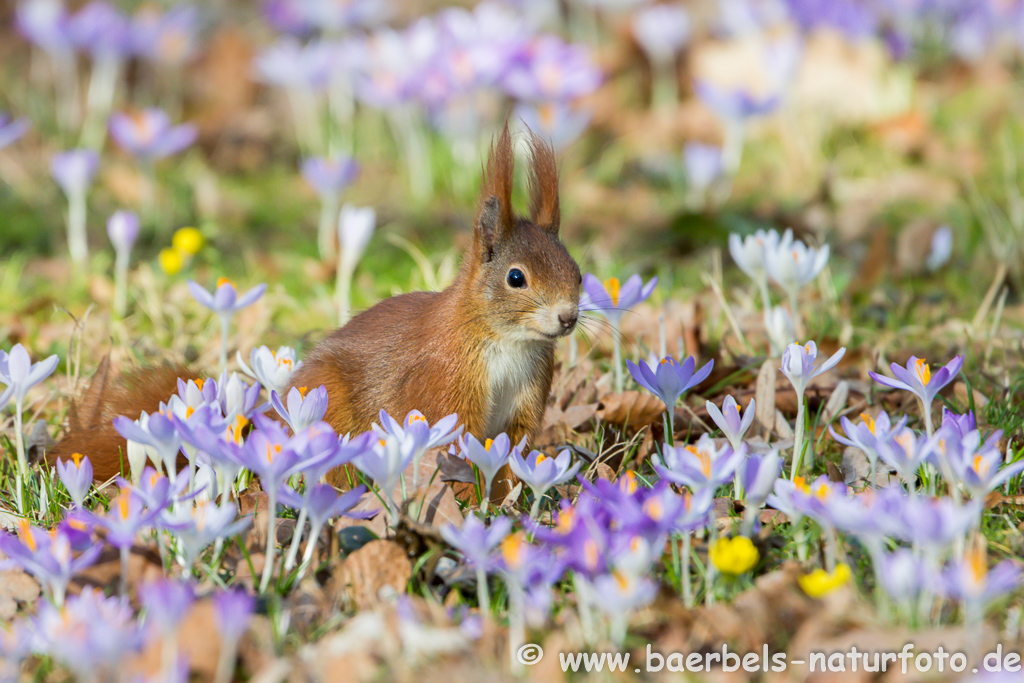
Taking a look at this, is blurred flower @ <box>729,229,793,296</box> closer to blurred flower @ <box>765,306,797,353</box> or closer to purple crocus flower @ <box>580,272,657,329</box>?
blurred flower @ <box>765,306,797,353</box>

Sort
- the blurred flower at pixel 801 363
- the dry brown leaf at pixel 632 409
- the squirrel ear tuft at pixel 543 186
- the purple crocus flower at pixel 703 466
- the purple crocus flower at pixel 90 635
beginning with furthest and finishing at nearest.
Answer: the dry brown leaf at pixel 632 409
the squirrel ear tuft at pixel 543 186
the blurred flower at pixel 801 363
the purple crocus flower at pixel 703 466
the purple crocus flower at pixel 90 635

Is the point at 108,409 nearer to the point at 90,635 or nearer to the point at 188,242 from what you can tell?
the point at 90,635

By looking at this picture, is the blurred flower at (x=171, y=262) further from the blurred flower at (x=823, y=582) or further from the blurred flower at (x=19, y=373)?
the blurred flower at (x=823, y=582)

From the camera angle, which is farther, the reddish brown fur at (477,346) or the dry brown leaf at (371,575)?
the reddish brown fur at (477,346)

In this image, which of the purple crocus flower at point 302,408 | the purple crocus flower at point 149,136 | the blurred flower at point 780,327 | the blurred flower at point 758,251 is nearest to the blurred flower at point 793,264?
the blurred flower at point 758,251

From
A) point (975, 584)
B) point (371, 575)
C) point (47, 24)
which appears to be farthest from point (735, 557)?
point (47, 24)

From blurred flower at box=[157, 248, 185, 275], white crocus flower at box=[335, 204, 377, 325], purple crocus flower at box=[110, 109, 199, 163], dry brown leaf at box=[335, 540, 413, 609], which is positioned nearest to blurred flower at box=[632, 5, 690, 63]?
purple crocus flower at box=[110, 109, 199, 163]

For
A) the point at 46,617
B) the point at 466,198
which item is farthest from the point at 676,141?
the point at 46,617

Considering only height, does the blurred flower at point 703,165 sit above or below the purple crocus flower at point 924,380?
above
